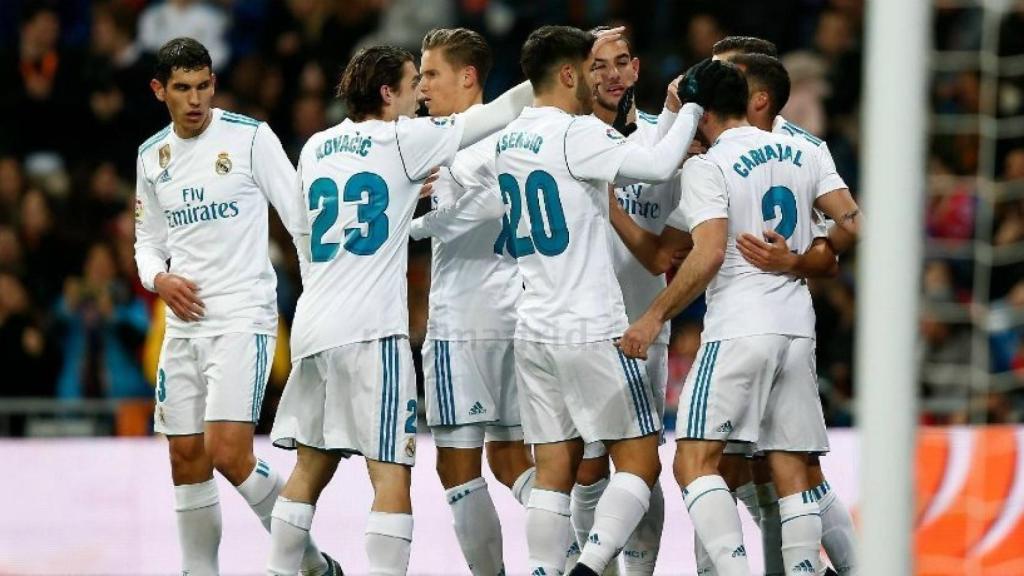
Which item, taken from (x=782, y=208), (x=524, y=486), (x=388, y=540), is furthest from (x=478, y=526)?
(x=782, y=208)

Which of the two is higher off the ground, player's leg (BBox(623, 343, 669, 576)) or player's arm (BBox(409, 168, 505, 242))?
player's arm (BBox(409, 168, 505, 242))

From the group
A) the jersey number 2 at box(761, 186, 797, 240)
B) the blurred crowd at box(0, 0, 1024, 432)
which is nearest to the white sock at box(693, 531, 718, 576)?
the jersey number 2 at box(761, 186, 797, 240)

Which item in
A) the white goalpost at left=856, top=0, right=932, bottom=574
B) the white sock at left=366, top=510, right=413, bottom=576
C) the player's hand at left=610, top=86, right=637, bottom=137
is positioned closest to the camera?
the white goalpost at left=856, top=0, right=932, bottom=574

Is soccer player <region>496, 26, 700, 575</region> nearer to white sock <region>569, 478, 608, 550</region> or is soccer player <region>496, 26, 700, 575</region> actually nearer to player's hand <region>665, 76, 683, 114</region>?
player's hand <region>665, 76, 683, 114</region>

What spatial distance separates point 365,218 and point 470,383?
1.00 metres

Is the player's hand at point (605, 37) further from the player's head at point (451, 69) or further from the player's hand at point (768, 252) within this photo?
the player's hand at point (768, 252)

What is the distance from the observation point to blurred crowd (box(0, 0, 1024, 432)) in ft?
38.5

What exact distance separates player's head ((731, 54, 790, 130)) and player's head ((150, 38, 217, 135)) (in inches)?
88.0

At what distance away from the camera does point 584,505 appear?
25.0 ft

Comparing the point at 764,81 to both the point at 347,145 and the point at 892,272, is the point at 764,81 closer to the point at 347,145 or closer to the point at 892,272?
the point at 347,145

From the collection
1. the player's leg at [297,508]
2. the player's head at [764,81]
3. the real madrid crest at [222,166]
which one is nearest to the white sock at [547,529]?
the player's leg at [297,508]

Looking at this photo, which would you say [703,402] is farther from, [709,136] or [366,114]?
[366,114]

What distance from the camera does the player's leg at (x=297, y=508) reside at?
6879 millimetres

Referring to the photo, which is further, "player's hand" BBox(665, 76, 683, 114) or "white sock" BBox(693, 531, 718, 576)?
"white sock" BBox(693, 531, 718, 576)
